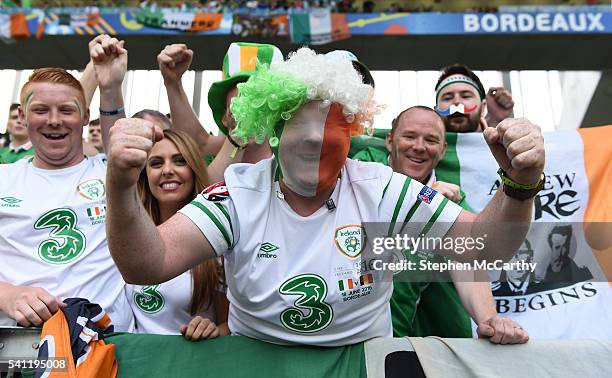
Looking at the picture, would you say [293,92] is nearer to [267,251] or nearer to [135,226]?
[267,251]

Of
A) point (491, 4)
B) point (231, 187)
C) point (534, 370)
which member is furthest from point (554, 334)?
point (491, 4)

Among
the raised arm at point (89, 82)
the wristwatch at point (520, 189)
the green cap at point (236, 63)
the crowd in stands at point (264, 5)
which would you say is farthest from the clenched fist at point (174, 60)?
the crowd in stands at point (264, 5)

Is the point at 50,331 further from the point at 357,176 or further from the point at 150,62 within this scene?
the point at 150,62

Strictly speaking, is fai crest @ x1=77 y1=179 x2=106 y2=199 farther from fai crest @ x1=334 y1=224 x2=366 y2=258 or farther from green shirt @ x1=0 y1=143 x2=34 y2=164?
green shirt @ x1=0 y1=143 x2=34 y2=164

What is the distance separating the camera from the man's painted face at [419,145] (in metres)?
2.70

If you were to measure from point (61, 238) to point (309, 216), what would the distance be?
1044 mm

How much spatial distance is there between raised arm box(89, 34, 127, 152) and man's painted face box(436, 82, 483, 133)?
1812mm

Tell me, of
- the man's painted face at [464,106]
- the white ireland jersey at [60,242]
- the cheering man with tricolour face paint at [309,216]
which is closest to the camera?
the cheering man with tricolour face paint at [309,216]

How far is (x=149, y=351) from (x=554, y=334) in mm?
1674

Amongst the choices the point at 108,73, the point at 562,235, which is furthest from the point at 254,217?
the point at 562,235

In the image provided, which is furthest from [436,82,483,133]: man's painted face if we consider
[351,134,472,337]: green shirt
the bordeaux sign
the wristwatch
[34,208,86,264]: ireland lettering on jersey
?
the bordeaux sign

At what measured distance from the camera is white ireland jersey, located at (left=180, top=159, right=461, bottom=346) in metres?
1.72

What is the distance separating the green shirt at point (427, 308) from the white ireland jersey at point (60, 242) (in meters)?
1.10

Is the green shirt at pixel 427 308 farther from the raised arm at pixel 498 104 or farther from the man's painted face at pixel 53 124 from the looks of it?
the man's painted face at pixel 53 124
